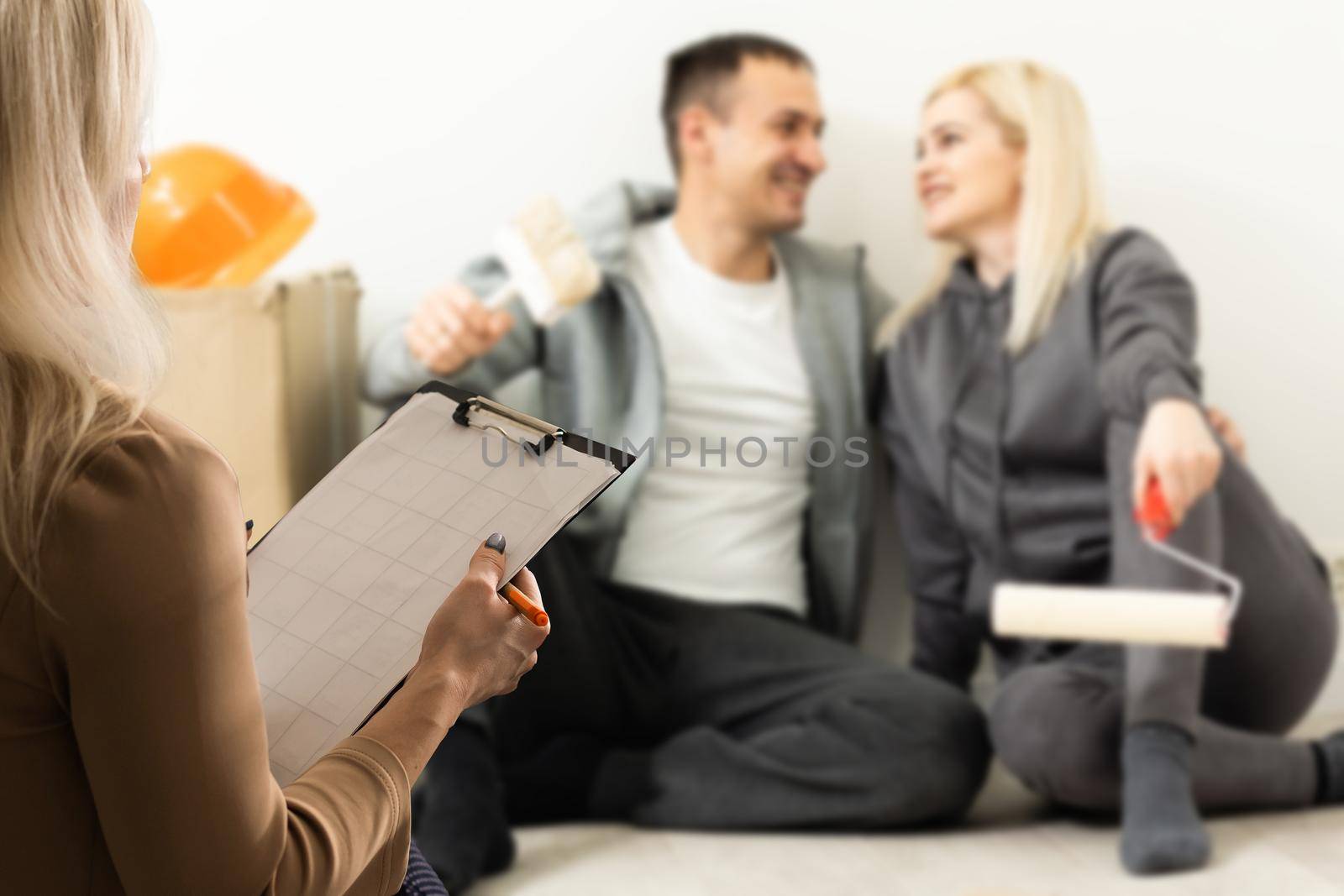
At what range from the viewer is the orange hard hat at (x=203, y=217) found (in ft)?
4.40

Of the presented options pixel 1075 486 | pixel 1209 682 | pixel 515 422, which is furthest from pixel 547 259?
pixel 1209 682

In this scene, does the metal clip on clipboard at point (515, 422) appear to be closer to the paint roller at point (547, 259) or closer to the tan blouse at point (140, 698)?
the tan blouse at point (140, 698)

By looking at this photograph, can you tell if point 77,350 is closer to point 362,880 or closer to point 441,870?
point 362,880

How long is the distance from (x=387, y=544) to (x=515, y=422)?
92mm

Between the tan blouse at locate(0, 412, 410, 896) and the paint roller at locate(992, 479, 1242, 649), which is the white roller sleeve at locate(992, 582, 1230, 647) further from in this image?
the tan blouse at locate(0, 412, 410, 896)

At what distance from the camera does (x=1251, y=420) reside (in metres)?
1.81

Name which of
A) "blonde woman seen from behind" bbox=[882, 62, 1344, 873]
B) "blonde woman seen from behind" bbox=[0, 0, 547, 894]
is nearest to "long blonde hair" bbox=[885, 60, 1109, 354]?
"blonde woman seen from behind" bbox=[882, 62, 1344, 873]

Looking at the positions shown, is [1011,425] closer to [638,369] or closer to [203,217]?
[638,369]

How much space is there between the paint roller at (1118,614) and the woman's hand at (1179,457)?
0.8 inches

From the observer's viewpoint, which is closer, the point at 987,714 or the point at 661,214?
the point at 987,714

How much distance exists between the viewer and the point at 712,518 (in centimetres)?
159

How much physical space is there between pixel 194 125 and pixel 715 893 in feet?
3.55

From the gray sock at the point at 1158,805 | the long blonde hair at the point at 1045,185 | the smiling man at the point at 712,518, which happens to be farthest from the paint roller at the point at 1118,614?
the long blonde hair at the point at 1045,185

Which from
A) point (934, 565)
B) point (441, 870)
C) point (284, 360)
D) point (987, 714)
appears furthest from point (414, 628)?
point (934, 565)
